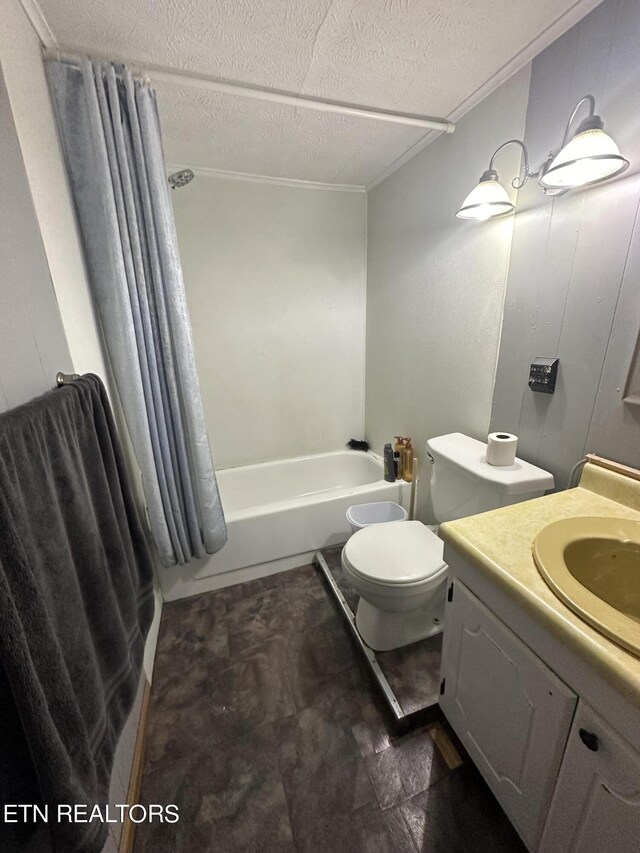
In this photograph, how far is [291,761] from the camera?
110 cm

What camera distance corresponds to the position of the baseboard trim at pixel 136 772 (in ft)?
3.01

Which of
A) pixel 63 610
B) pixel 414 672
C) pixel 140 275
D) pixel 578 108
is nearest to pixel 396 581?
pixel 414 672

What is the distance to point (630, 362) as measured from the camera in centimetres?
95

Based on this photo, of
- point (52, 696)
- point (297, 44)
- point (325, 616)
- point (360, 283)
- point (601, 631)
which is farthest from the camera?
point (360, 283)

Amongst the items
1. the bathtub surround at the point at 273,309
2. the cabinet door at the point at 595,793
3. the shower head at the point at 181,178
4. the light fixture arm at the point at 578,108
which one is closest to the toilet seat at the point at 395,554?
the cabinet door at the point at 595,793

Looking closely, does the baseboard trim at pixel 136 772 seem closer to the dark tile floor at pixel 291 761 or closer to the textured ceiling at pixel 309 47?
the dark tile floor at pixel 291 761

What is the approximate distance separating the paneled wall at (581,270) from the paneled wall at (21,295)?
151cm

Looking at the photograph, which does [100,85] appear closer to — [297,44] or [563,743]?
[297,44]

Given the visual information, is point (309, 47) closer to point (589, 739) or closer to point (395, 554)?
point (395, 554)

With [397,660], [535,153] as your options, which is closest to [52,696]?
[397,660]

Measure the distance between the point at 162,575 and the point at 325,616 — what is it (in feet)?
2.82

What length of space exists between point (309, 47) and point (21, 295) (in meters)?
1.22

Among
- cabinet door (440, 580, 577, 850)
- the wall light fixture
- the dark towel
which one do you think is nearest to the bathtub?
the dark towel

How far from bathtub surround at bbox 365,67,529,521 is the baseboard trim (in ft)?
5.27
